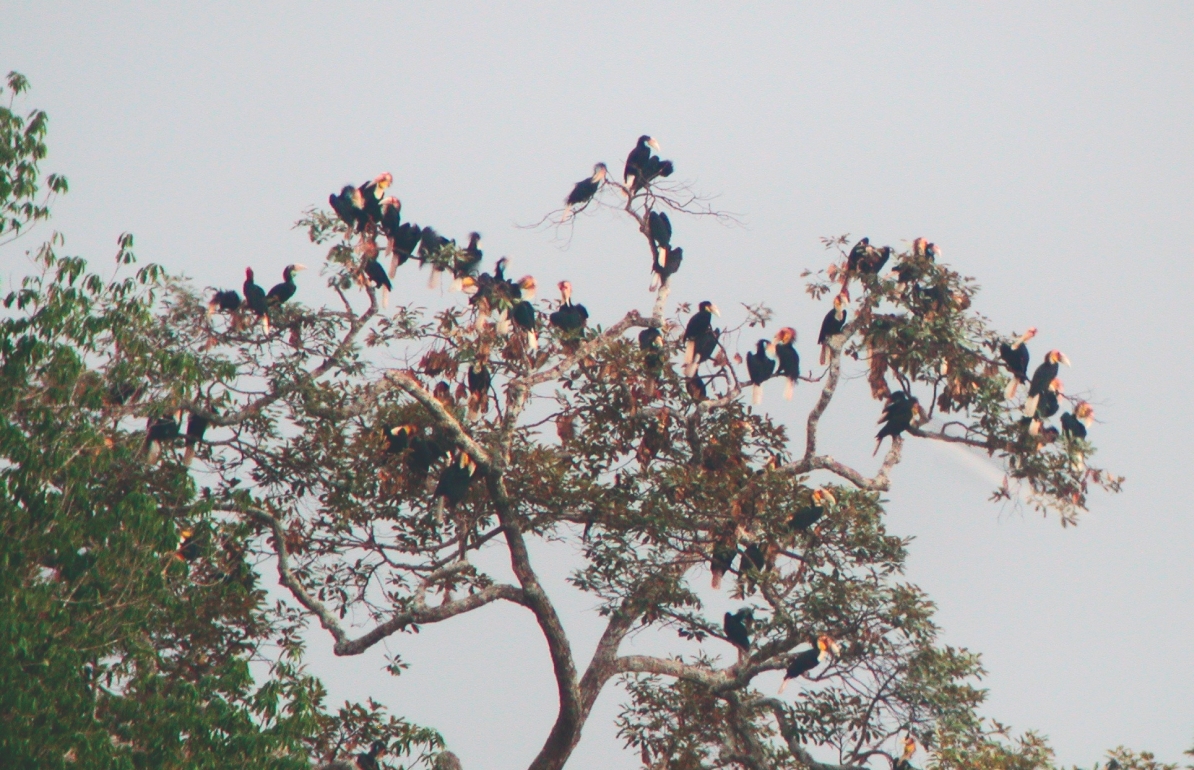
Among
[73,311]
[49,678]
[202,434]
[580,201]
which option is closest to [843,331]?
[580,201]

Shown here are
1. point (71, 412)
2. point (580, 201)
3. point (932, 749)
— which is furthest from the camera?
point (580, 201)

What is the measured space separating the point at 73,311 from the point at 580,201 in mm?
4526

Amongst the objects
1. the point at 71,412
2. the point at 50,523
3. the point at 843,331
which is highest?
the point at 843,331

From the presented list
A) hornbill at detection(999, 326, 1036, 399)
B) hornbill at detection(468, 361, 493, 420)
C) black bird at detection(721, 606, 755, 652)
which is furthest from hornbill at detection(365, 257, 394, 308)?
hornbill at detection(999, 326, 1036, 399)

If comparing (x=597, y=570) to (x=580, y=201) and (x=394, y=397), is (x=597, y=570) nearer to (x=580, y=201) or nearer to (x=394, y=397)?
(x=394, y=397)

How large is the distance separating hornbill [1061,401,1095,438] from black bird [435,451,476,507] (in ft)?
14.0

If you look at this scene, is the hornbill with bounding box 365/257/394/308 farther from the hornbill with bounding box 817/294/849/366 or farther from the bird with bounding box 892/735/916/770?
the bird with bounding box 892/735/916/770

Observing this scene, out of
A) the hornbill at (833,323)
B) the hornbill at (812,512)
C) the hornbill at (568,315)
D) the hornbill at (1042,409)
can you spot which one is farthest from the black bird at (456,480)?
the hornbill at (1042,409)

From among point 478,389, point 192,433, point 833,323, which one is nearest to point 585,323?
point 478,389

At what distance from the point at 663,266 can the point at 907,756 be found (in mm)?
4030

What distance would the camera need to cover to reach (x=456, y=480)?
8.99 m

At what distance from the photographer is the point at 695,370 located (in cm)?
986

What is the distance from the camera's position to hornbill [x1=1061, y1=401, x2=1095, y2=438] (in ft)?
32.1

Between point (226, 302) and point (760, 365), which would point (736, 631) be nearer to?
point (760, 365)
